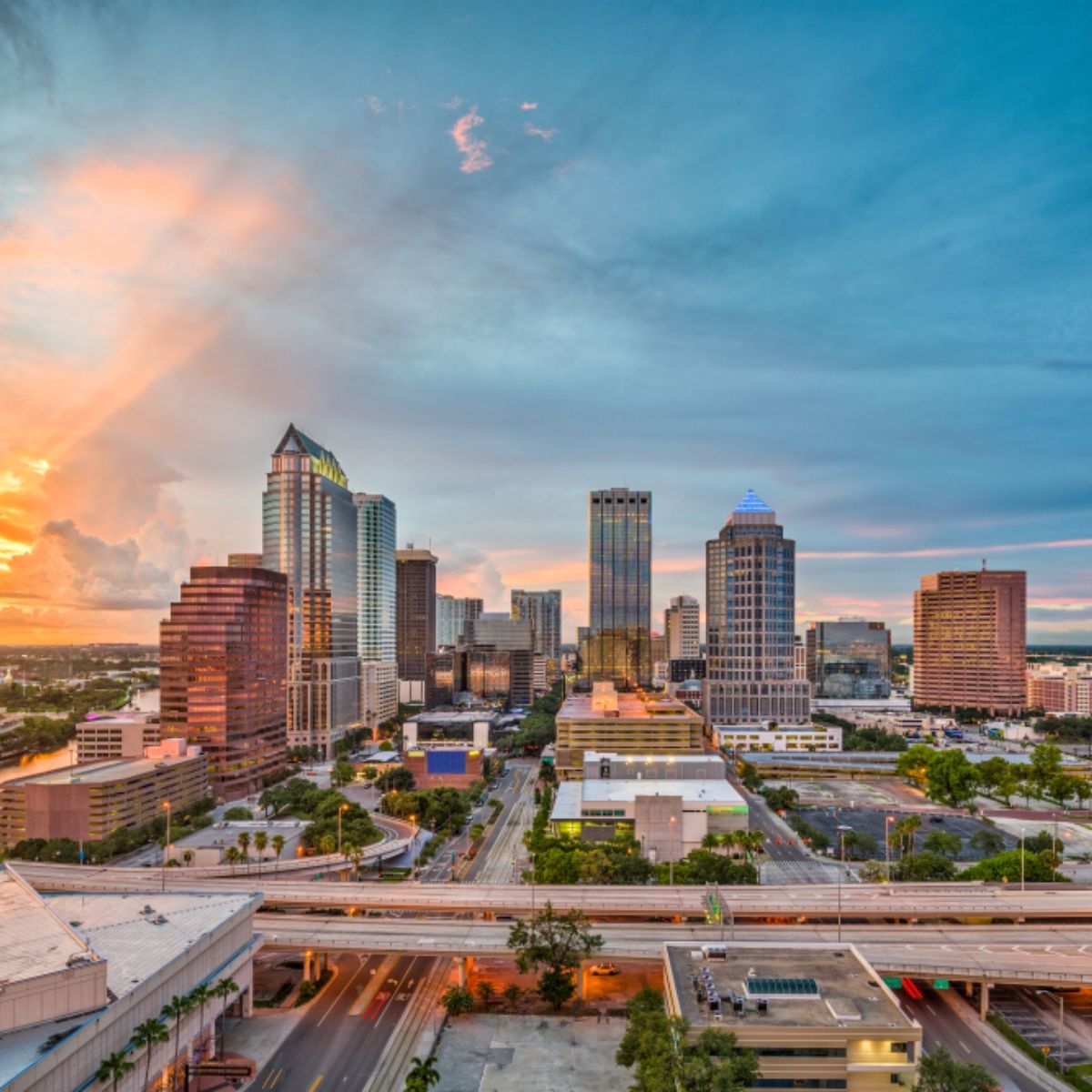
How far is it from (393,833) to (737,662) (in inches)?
4547

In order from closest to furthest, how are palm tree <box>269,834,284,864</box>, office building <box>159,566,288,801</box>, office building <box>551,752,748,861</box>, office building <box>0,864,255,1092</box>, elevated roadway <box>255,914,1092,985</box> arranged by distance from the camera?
office building <box>0,864,255,1092</box> < elevated roadway <box>255,914,1092,985</box> < palm tree <box>269,834,284,864</box> < office building <box>551,752,748,861</box> < office building <box>159,566,288,801</box>

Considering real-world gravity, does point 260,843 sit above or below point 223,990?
below

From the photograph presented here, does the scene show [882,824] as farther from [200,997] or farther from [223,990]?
[200,997]

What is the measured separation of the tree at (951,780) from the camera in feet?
383

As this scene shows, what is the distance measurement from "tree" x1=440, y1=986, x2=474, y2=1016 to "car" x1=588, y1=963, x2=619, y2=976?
447 inches

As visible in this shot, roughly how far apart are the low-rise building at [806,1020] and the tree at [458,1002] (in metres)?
15.3

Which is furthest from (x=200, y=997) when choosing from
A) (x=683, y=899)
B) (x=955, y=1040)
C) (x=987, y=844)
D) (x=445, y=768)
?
(x=445, y=768)

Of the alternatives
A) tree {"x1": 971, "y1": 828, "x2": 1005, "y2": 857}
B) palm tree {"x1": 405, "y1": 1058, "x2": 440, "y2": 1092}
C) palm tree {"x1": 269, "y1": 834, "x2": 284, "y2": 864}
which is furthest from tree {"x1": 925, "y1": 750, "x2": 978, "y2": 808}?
palm tree {"x1": 405, "y1": 1058, "x2": 440, "y2": 1092}

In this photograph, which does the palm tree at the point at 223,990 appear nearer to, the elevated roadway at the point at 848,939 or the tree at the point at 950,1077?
the elevated roadway at the point at 848,939

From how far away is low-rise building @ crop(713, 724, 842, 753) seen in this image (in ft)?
566

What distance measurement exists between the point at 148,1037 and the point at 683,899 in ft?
130

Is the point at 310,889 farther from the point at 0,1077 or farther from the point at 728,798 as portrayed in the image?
the point at 728,798

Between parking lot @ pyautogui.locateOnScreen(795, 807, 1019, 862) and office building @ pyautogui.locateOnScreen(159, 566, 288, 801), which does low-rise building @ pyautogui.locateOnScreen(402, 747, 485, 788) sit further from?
parking lot @ pyautogui.locateOnScreen(795, 807, 1019, 862)

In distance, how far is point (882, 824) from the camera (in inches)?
4294
